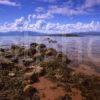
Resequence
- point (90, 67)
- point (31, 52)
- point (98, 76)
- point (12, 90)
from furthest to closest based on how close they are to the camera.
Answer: point (31, 52) → point (90, 67) → point (98, 76) → point (12, 90)

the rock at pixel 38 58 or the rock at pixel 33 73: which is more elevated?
the rock at pixel 38 58

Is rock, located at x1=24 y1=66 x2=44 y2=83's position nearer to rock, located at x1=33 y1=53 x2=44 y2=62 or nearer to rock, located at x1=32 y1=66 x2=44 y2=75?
rock, located at x1=32 y1=66 x2=44 y2=75

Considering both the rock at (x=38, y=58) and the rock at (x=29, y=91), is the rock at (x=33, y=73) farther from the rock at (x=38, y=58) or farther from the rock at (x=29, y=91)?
the rock at (x=38, y=58)

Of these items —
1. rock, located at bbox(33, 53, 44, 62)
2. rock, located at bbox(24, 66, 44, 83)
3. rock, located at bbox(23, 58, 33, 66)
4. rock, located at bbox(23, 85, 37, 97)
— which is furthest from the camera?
rock, located at bbox(33, 53, 44, 62)

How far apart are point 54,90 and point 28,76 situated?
2219 mm

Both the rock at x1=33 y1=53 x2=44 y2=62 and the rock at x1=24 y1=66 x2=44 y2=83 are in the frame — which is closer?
the rock at x1=24 y1=66 x2=44 y2=83

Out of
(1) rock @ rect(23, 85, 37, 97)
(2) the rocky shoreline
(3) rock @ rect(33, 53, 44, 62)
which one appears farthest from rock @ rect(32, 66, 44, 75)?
(3) rock @ rect(33, 53, 44, 62)

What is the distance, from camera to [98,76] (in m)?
17.1

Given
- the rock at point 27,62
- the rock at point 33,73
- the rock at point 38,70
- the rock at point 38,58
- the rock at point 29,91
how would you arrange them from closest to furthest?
the rock at point 29,91 → the rock at point 33,73 → the rock at point 38,70 → the rock at point 27,62 → the rock at point 38,58

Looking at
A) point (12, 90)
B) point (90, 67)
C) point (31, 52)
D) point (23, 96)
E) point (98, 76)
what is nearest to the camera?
point (23, 96)

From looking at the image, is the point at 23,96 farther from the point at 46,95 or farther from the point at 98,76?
the point at 98,76

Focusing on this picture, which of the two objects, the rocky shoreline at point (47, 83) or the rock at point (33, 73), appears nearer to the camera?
the rocky shoreline at point (47, 83)

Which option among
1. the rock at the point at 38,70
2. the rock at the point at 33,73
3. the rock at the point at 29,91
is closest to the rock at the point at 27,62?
the rock at the point at 33,73

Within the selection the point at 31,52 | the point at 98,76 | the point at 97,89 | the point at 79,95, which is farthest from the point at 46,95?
the point at 31,52
